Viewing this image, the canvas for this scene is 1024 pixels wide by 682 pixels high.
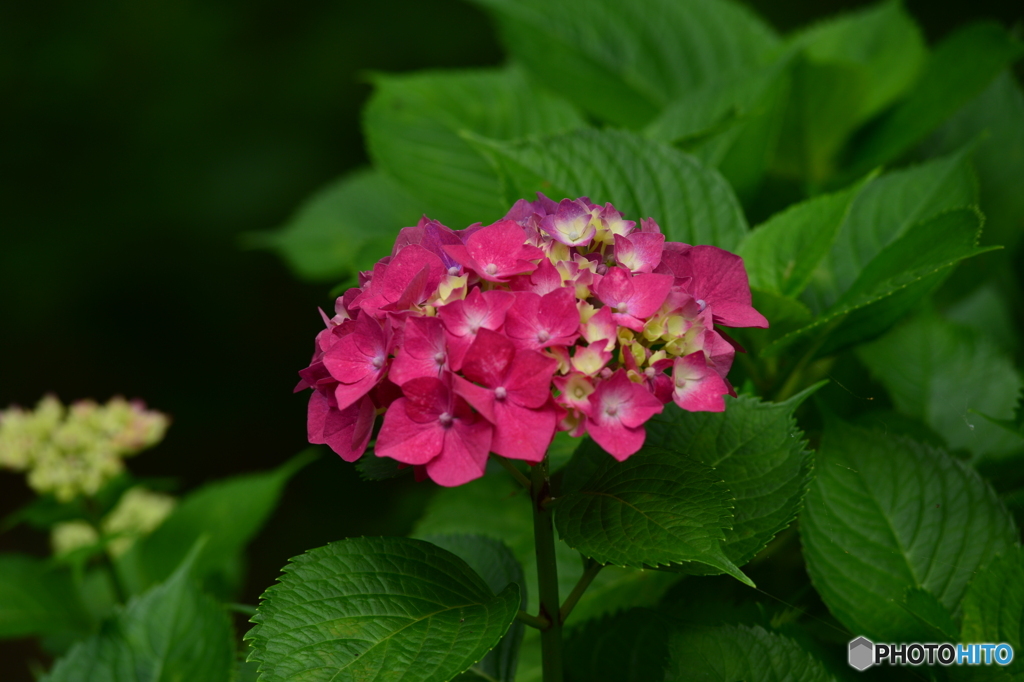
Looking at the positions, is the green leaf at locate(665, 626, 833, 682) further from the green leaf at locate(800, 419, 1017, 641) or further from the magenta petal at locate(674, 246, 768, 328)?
the magenta petal at locate(674, 246, 768, 328)

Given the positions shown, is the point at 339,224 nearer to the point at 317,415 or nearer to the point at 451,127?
the point at 451,127

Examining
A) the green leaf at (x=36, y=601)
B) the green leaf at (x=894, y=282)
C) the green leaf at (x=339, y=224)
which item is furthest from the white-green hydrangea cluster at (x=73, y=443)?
the green leaf at (x=894, y=282)

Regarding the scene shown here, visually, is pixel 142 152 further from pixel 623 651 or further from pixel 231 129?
pixel 623 651

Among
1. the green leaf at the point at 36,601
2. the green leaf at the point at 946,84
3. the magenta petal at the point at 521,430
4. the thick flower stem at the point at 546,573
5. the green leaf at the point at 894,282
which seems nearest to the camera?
the magenta petal at the point at 521,430

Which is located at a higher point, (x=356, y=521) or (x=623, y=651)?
(x=623, y=651)

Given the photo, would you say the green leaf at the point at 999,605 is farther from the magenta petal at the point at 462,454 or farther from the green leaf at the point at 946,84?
the green leaf at the point at 946,84

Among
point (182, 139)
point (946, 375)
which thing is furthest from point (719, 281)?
point (182, 139)

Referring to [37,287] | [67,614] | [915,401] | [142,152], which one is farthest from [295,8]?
[915,401]
